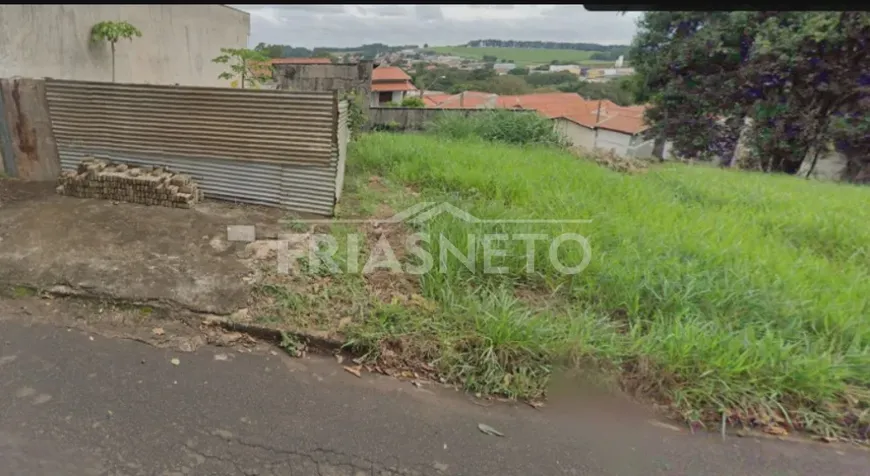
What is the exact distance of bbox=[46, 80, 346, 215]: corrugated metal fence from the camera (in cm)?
384

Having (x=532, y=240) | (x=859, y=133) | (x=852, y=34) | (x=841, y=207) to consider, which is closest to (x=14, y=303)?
(x=532, y=240)

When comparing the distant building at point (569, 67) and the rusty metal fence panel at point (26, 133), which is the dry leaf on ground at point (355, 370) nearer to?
the rusty metal fence panel at point (26, 133)

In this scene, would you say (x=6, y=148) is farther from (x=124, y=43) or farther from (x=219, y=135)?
(x=124, y=43)

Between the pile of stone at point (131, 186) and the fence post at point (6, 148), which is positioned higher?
the fence post at point (6, 148)

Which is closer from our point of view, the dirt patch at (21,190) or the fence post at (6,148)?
the dirt patch at (21,190)

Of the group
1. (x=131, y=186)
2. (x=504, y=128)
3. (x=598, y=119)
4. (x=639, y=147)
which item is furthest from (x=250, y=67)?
(x=598, y=119)

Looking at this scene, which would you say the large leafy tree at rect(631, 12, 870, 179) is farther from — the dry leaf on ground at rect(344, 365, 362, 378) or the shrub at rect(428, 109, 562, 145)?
the dry leaf on ground at rect(344, 365, 362, 378)

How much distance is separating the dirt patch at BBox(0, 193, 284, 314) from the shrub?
5.04 meters

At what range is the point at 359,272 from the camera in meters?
3.05

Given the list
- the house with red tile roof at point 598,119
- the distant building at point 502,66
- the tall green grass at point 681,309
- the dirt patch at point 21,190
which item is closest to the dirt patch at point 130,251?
the dirt patch at point 21,190

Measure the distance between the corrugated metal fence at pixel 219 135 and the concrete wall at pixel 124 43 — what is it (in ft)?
5.95

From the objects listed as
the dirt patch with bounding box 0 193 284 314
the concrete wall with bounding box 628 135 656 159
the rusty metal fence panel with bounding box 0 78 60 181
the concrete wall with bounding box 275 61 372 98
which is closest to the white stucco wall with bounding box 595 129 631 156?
the concrete wall with bounding box 628 135 656 159

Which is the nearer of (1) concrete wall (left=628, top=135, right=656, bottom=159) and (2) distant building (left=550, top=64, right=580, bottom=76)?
(2) distant building (left=550, top=64, right=580, bottom=76)

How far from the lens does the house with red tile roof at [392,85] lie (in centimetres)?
2110
